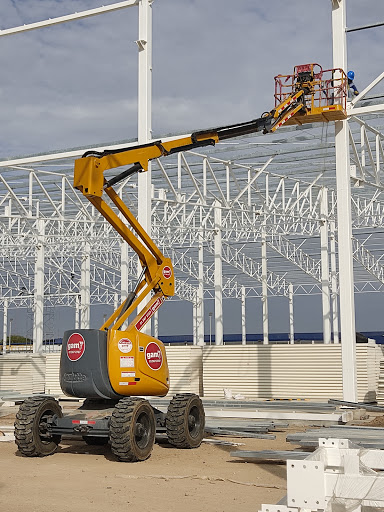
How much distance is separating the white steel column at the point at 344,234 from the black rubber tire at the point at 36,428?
7.37m

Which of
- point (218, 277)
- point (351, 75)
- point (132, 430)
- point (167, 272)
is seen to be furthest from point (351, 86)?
point (218, 277)

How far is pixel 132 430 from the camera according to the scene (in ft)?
35.9

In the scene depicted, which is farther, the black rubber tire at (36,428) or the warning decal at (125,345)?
the warning decal at (125,345)

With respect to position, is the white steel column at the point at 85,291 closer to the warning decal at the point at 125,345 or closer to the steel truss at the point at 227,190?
the steel truss at the point at 227,190

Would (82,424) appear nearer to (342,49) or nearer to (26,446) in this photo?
(26,446)

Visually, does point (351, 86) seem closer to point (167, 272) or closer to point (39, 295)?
point (167, 272)

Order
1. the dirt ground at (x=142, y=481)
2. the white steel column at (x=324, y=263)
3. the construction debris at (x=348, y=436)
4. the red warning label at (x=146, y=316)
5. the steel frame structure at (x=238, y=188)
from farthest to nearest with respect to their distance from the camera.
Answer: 1. the white steel column at (x=324, y=263)
2. the steel frame structure at (x=238, y=188)
3. the red warning label at (x=146, y=316)
4. the construction debris at (x=348, y=436)
5. the dirt ground at (x=142, y=481)

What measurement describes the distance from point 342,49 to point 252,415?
9148 millimetres

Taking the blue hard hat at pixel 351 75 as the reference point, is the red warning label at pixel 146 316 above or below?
below

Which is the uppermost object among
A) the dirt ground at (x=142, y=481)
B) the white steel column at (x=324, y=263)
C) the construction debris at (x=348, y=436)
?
the white steel column at (x=324, y=263)

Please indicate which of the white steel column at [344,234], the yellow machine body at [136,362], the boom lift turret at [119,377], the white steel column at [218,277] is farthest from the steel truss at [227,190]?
the yellow machine body at [136,362]

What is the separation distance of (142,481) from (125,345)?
280 cm

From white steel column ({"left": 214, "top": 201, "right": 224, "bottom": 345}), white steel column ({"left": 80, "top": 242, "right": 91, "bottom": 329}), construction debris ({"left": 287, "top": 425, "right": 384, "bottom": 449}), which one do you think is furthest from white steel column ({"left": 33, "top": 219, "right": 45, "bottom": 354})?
construction debris ({"left": 287, "top": 425, "right": 384, "bottom": 449})

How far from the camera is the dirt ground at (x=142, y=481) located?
816 cm
